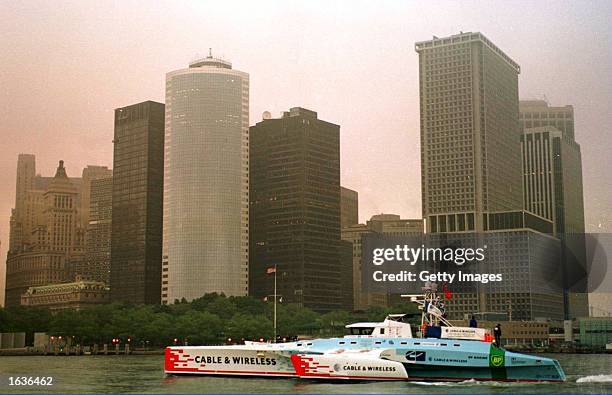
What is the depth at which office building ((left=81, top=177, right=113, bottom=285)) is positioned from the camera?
31.0m

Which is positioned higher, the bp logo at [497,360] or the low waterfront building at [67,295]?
the low waterfront building at [67,295]

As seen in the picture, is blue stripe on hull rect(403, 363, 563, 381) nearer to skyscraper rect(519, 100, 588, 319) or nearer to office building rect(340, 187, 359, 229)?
skyscraper rect(519, 100, 588, 319)

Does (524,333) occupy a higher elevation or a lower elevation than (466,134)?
lower

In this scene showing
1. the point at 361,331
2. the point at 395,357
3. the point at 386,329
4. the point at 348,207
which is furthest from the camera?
the point at 348,207

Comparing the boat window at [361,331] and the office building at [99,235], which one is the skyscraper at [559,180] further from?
the office building at [99,235]

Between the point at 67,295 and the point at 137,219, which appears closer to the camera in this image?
the point at 67,295

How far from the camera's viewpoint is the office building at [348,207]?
21375 millimetres

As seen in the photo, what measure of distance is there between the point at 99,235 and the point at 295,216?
12328 millimetres

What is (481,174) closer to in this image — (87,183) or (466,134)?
(466,134)

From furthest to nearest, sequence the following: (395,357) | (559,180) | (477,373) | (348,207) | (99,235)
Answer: (99,235)
(348,207)
(559,180)
(395,357)
(477,373)

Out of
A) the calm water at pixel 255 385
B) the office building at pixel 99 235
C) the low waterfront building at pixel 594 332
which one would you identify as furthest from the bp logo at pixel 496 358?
the office building at pixel 99 235

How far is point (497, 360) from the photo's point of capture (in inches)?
656

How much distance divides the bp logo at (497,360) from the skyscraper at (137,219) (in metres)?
20.4

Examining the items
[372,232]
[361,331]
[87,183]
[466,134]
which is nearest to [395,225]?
[372,232]
